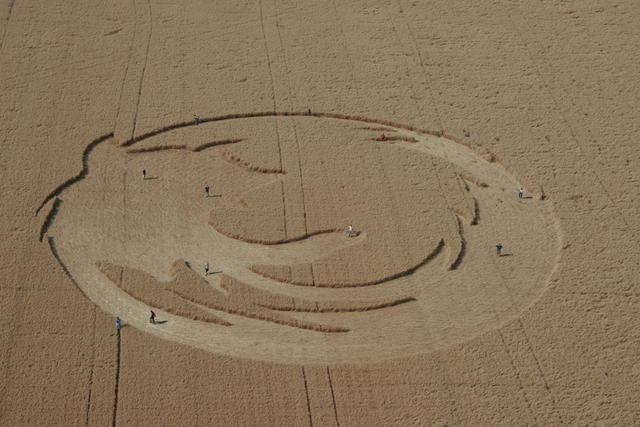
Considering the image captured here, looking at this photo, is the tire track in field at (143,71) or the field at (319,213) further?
the tire track in field at (143,71)

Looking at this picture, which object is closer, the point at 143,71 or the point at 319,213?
the point at 319,213

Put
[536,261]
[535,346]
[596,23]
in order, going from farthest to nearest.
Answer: [596,23] < [536,261] < [535,346]

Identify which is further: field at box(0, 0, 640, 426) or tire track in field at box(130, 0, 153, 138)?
tire track in field at box(130, 0, 153, 138)

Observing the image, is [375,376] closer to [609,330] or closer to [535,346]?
[535,346]

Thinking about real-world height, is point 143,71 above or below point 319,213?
above

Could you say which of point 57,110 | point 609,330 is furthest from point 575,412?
point 57,110

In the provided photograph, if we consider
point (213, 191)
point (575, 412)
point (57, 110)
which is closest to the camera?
point (575, 412)

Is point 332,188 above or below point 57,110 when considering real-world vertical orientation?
below

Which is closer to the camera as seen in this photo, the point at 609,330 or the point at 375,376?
the point at 375,376
